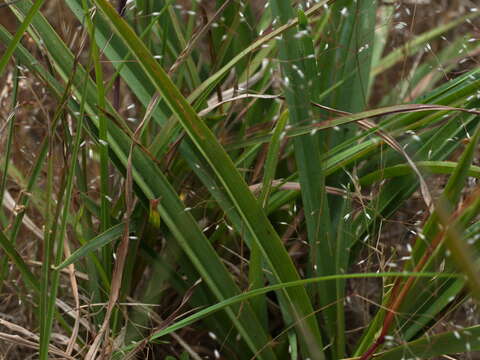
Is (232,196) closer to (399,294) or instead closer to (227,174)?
(227,174)

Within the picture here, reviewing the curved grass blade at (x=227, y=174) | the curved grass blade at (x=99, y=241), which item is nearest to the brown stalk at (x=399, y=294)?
the curved grass blade at (x=227, y=174)

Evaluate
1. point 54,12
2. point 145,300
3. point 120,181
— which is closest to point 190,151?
point 120,181

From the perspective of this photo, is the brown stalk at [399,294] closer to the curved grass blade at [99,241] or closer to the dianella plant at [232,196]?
the dianella plant at [232,196]

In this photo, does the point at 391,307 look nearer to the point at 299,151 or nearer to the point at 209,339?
the point at 299,151

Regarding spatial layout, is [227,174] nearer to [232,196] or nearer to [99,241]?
[232,196]

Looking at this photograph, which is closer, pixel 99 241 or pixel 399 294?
pixel 399 294

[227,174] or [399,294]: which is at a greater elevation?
[227,174]

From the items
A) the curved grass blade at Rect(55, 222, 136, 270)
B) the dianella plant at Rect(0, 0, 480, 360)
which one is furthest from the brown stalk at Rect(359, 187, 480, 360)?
the curved grass blade at Rect(55, 222, 136, 270)

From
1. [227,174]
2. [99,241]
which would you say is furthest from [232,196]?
[99,241]
